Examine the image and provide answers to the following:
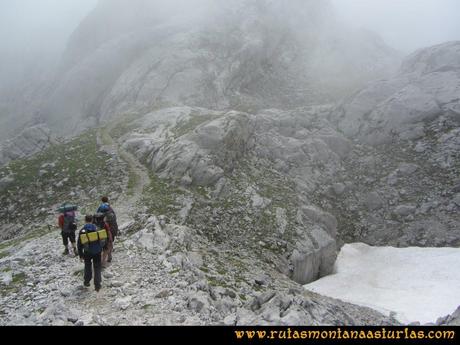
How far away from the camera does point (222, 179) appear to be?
37062mm

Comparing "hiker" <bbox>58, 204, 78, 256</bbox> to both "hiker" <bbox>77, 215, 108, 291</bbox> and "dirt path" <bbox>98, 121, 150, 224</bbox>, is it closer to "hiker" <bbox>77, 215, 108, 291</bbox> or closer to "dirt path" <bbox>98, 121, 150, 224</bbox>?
"hiker" <bbox>77, 215, 108, 291</bbox>

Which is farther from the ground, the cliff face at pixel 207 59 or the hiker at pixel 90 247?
the cliff face at pixel 207 59

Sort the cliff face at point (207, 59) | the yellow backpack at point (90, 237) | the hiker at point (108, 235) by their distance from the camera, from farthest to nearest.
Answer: the cliff face at point (207, 59)
the hiker at point (108, 235)
the yellow backpack at point (90, 237)

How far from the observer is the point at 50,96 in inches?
3270

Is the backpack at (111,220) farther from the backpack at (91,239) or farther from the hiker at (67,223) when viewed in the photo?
the backpack at (91,239)

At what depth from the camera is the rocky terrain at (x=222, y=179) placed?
57.0 feet

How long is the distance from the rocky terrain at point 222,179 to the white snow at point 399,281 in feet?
5.72

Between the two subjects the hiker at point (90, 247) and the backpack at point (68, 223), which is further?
the backpack at point (68, 223)

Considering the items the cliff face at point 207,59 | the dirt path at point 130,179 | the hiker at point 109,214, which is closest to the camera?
the hiker at point 109,214

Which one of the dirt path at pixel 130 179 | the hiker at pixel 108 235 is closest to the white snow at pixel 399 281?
the dirt path at pixel 130 179

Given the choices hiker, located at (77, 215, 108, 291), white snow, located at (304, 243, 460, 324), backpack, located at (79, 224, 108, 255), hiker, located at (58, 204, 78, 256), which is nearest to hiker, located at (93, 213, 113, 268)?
hiker, located at (77, 215, 108, 291)

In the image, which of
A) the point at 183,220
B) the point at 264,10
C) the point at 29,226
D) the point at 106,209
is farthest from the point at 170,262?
the point at 264,10

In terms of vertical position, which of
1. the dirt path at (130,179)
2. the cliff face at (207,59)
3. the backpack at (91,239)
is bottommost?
the dirt path at (130,179)
